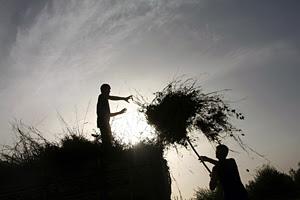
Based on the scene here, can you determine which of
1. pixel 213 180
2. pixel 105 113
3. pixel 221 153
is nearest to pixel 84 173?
pixel 105 113

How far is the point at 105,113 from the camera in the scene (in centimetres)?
999

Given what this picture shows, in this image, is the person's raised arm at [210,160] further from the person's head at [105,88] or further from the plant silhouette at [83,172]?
the person's head at [105,88]

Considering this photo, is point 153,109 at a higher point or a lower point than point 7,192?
higher

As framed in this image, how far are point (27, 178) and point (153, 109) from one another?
395cm

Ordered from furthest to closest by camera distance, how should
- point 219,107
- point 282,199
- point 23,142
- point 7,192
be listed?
1. point 282,199
2. point 219,107
3. point 23,142
4. point 7,192

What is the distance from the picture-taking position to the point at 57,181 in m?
7.69

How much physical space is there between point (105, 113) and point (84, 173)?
1760mm

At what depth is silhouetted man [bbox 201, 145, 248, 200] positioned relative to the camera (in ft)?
21.3

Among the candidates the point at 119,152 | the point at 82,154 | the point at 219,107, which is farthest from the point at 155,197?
the point at 219,107

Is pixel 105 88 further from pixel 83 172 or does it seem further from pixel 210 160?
pixel 210 160

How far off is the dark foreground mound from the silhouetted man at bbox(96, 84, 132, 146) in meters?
0.34

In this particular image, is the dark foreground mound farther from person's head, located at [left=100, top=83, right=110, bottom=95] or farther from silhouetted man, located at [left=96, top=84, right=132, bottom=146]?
person's head, located at [left=100, top=83, right=110, bottom=95]

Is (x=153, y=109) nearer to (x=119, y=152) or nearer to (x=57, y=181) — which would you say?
(x=119, y=152)

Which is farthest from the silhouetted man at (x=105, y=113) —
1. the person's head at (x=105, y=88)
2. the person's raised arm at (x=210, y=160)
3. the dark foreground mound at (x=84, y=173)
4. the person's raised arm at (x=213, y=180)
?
the person's raised arm at (x=213, y=180)
